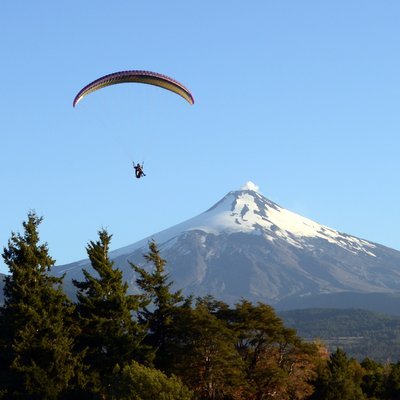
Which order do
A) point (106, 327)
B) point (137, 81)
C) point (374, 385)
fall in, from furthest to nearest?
point (374, 385), point (106, 327), point (137, 81)

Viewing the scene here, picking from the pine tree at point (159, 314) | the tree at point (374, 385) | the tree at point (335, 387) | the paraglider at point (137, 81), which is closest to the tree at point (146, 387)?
the pine tree at point (159, 314)

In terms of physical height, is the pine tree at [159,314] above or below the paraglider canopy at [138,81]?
below

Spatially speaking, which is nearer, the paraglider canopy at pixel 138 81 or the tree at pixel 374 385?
the paraglider canopy at pixel 138 81

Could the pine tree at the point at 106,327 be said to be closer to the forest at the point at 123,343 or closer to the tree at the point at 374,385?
the forest at the point at 123,343

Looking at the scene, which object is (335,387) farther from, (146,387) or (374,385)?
(146,387)

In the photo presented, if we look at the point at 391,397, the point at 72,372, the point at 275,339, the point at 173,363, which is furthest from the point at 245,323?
the point at 391,397

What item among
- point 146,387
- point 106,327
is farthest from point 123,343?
point 146,387
